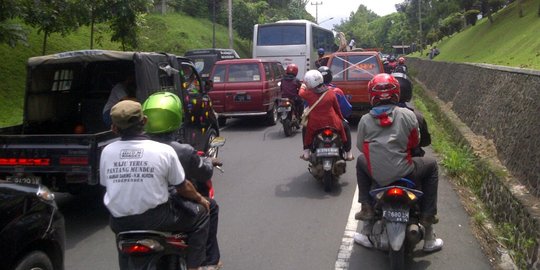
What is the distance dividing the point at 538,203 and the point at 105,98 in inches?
243

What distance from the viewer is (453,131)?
1067 centimetres

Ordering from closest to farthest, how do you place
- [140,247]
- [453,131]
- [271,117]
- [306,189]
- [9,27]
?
1. [140,247]
2. [306,189]
3. [9,27]
4. [453,131]
5. [271,117]

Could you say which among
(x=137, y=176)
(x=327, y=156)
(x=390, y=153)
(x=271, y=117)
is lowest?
(x=271, y=117)

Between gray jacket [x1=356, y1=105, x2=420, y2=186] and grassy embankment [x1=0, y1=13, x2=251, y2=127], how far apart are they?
35.6ft

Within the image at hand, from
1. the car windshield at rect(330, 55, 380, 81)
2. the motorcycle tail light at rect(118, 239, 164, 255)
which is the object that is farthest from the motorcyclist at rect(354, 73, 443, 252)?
the car windshield at rect(330, 55, 380, 81)

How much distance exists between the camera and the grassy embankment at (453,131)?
558 cm

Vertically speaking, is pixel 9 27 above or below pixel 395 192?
above

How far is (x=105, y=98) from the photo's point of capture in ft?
27.6

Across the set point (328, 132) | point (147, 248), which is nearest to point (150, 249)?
point (147, 248)

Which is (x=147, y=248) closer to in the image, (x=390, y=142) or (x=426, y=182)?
(x=390, y=142)

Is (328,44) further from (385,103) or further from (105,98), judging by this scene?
(385,103)

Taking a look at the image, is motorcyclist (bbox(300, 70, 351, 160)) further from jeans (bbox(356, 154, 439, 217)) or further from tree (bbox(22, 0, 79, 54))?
tree (bbox(22, 0, 79, 54))

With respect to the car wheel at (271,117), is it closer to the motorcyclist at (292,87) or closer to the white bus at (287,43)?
the motorcyclist at (292,87)

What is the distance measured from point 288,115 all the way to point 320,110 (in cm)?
503
